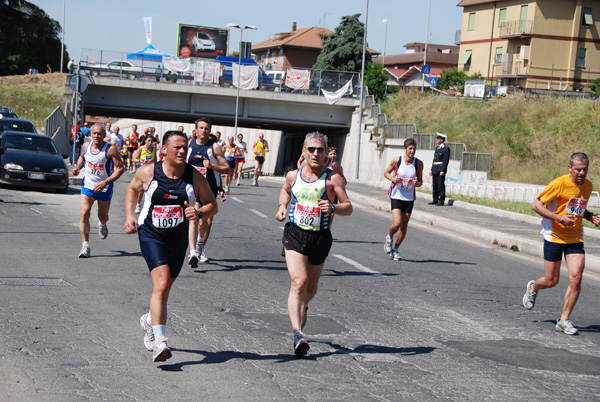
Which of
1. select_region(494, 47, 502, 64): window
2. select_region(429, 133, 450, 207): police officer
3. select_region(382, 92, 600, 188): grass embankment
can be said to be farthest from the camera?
select_region(494, 47, 502, 64): window

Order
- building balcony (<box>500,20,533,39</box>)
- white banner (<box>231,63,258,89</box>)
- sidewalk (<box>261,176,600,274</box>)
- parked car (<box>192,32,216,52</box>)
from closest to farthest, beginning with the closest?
sidewalk (<box>261,176,600,274</box>)
white banner (<box>231,63,258,89</box>)
building balcony (<box>500,20,533,39</box>)
parked car (<box>192,32,216,52</box>)

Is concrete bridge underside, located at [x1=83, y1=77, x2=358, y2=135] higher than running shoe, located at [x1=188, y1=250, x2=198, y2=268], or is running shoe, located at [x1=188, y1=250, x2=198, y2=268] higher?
concrete bridge underside, located at [x1=83, y1=77, x2=358, y2=135]

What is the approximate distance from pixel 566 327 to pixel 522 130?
1184 inches

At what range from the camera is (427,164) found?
3306 centimetres

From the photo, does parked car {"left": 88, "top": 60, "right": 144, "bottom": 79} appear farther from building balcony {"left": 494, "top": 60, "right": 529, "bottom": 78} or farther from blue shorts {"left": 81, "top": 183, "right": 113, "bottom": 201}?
building balcony {"left": 494, "top": 60, "right": 529, "bottom": 78}

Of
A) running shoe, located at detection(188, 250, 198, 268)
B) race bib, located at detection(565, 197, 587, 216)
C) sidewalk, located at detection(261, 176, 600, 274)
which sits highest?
race bib, located at detection(565, 197, 587, 216)

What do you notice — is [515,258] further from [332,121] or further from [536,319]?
[332,121]

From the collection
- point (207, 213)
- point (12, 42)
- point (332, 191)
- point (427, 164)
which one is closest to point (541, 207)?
point (332, 191)

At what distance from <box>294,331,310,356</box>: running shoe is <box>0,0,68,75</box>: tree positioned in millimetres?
77005

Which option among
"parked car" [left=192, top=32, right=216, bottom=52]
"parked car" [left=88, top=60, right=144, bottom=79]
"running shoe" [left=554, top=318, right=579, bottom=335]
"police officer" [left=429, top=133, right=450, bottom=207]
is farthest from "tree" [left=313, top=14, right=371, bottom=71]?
"running shoe" [left=554, top=318, right=579, bottom=335]

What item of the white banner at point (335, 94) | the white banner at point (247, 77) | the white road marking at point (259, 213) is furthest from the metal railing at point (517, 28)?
the white road marking at point (259, 213)

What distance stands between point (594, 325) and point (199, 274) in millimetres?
4879

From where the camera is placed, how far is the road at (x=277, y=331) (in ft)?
17.7

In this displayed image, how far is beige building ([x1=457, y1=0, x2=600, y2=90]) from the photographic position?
222 ft
